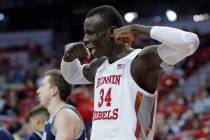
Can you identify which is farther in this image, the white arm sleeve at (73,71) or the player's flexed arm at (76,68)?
the white arm sleeve at (73,71)

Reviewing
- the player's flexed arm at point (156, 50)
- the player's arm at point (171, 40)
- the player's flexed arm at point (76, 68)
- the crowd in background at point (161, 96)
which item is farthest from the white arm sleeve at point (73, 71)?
the crowd in background at point (161, 96)

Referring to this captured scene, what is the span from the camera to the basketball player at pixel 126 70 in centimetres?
341

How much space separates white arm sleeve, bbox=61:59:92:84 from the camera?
14.4 ft

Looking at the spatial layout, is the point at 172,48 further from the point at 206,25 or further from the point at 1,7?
the point at 1,7

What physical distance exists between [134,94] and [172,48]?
0.44 metres

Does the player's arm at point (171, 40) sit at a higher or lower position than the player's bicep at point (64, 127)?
higher

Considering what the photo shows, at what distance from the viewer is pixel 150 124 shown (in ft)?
12.1

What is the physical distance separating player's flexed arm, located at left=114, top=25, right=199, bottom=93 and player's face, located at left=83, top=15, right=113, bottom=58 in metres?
0.21

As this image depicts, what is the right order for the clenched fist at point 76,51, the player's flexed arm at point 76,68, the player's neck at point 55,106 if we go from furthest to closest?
the player's neck at point 55,106 < the player's flexed arm at point 76,68 < the clenched fist at point 76,51

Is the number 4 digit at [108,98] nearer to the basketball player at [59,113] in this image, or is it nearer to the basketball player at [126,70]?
the basketball player at [126,70]

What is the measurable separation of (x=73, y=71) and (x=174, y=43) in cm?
127

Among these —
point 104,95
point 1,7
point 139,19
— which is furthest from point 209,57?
point 104,95

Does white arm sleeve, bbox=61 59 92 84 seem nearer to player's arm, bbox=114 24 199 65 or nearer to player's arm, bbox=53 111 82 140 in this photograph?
player's arm, bbox=53 111 82 140

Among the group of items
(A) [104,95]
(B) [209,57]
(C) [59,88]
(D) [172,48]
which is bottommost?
(B) [209,57]
